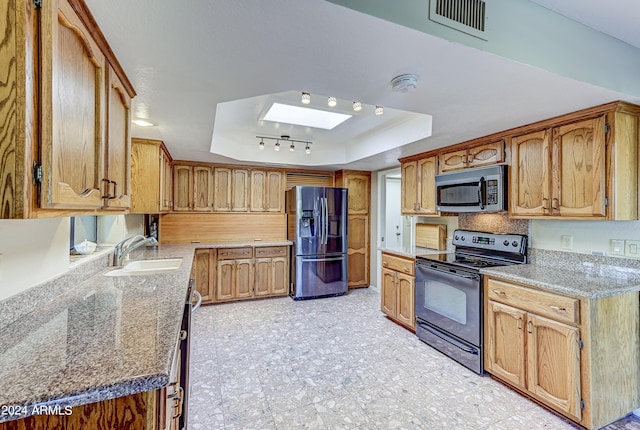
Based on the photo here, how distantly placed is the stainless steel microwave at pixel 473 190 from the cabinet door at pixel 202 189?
3.14 meters

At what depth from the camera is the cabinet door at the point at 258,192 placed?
469 cm

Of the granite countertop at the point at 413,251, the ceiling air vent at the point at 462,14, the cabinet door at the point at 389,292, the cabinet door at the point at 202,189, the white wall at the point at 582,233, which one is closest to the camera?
the ceiling air vent at the point at 462,14

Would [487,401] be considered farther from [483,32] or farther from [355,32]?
[355,32]

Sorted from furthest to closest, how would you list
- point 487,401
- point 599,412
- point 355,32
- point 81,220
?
point 81,220 → point 487,401 → point 599,412 → point 355,32

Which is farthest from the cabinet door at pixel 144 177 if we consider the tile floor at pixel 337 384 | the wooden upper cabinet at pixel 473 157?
the wooden upper cabinet at pixel 473 157

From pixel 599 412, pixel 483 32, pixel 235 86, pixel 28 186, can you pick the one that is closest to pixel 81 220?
pixel 235 86

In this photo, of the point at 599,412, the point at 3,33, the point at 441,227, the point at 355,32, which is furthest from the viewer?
the point at 441,227

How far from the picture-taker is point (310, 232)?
449 cm

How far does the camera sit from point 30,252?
141 centimetres

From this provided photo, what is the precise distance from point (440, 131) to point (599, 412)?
7.10 feet

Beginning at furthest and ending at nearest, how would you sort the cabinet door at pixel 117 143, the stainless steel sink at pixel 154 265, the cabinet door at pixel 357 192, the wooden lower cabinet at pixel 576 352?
the cabinet door at pixel 357 192, the stainless steel sink at pixel 154 265, the wooden lower cabinet at pixel 576 352, the cabinet door at pixel 117 143

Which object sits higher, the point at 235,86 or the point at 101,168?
the point at 235,86

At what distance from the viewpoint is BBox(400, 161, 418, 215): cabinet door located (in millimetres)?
3596

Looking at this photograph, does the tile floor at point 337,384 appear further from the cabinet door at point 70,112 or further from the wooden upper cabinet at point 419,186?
the cabinet door at point 70,112
